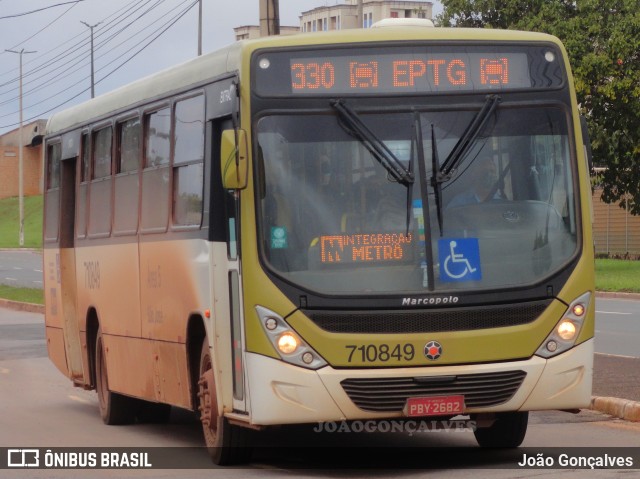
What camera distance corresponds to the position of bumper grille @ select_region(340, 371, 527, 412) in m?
9.58

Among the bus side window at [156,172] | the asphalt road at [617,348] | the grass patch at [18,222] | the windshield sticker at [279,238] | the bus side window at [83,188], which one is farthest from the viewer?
the grass patch at [18,222]

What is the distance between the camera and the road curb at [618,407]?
12758mm

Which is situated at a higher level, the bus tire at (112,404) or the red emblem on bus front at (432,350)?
the red emblem on bus front at (432,350)

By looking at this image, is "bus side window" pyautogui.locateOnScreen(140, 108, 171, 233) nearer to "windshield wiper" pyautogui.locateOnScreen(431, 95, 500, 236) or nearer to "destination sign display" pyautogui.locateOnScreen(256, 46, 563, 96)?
"destination sign display" pyautogui.locateOnScreen(256, 46, 563, 96)

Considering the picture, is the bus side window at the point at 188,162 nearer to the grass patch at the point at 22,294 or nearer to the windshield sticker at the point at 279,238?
the windshield sticker at the point at 279,238

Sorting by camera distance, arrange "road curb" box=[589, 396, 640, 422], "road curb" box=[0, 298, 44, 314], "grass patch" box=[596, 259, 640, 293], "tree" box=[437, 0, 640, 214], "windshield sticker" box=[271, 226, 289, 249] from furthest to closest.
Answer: "tree" box=[437, 0, 640, 214] < "road curb" box=[0, 298, 44, 314] < "grass patch" box=[596, 259, 640, 293] < "road curb" box=[589, 396, 640, 422] < "windshield sticker" box=[271, 226, 289, 249]

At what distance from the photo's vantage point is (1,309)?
37.7 meters

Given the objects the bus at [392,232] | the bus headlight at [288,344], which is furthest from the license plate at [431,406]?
the bus headlight at [288,344]

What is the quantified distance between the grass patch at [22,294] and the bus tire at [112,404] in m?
22.7

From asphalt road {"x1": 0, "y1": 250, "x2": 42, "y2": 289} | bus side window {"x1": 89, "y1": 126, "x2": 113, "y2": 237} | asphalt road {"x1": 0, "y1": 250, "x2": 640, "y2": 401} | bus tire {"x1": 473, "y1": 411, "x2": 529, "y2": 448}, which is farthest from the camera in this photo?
asphalt road {"x1": 0, "y1": 250, "x2": 42, "y2": 289}

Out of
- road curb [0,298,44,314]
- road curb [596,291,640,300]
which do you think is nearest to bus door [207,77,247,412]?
road curb [596,291,640,300]

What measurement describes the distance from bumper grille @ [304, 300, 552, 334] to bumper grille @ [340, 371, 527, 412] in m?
0.31

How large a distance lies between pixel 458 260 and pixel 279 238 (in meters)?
1.17

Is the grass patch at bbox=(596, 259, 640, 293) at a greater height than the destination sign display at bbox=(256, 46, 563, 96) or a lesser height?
lesser
